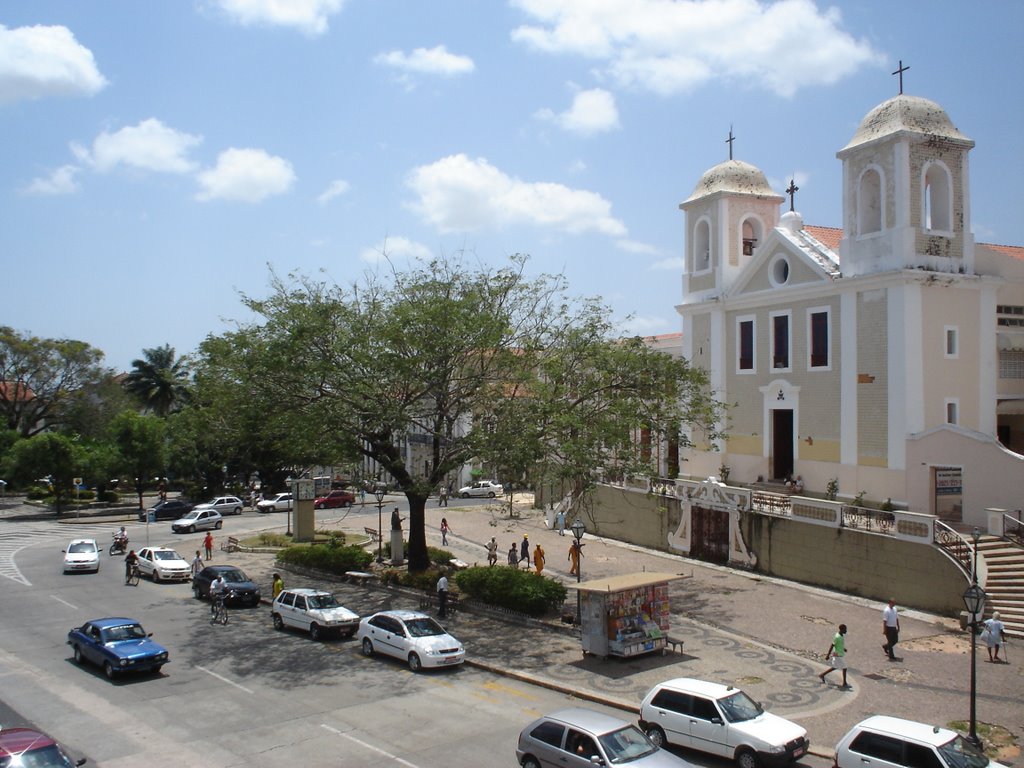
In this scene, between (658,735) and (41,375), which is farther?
(41,375)

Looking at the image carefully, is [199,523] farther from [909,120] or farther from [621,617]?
[909,120]

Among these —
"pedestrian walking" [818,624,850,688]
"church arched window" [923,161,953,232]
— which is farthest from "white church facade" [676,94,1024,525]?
"pedestrian walking" [818,624,850,688]

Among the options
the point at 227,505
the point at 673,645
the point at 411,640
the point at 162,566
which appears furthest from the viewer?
the point at 227,505

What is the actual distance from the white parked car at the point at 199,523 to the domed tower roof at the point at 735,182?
29.3 metres

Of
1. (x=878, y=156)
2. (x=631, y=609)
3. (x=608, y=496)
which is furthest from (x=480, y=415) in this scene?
(x=878, y=156)

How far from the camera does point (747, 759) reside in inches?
527

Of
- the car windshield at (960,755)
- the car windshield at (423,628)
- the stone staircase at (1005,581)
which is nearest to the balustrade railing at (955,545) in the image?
the stone staircase at (1005,581)

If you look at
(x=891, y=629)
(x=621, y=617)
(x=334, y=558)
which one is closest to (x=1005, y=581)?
(x=891, y=629)

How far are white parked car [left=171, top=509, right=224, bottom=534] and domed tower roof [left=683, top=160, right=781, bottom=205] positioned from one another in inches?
1153

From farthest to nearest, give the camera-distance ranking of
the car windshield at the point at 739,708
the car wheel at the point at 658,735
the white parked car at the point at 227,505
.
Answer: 1. the white parked car at the point at 227,505
2. the car wheel at the point at 658,735
3. the car windshield at the point at 739,708

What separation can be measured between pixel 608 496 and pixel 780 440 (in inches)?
310

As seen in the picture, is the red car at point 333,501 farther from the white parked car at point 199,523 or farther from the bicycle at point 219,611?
the bicycle at point 219,611

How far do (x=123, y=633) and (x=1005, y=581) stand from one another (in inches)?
873

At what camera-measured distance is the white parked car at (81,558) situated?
107 feet
